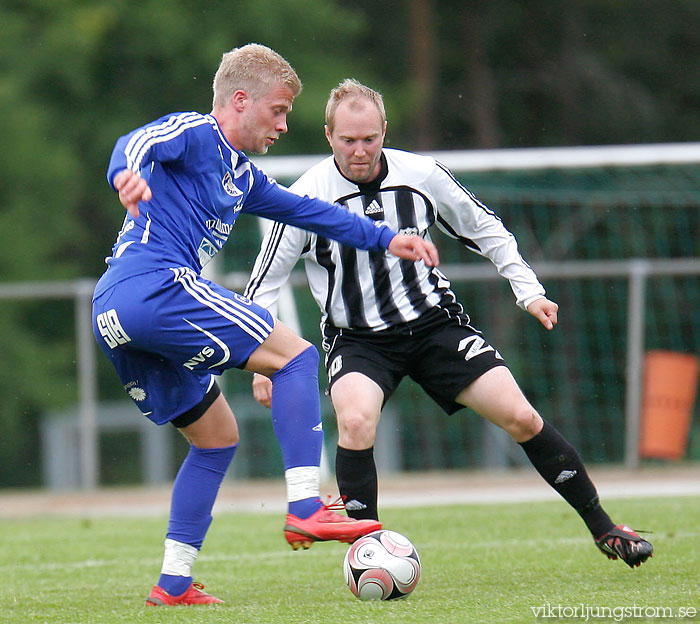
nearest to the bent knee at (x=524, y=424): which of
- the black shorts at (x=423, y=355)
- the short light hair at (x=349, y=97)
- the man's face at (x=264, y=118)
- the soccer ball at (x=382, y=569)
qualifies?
the black shorts at (x=423, y=355)

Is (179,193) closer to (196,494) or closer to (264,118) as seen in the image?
(264,118)

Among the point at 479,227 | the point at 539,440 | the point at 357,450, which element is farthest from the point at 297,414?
the point at 479,227

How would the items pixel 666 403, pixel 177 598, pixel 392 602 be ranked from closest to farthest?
pixel 392 602 < pixel 177 598 < pixel 666 403

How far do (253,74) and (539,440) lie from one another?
1.80 meters

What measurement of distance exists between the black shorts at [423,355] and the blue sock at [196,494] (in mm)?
560

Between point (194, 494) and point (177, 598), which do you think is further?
point (194, 494)

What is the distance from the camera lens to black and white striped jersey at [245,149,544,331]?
191 inches

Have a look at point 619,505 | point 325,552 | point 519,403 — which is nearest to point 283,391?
point 519,403

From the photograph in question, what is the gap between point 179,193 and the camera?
4.08 meters

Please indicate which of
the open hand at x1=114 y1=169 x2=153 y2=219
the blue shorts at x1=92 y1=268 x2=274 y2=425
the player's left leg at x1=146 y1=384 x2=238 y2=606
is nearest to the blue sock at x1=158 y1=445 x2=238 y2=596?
the player's left leg at x1=146 y1=384 x2=238 y2=606

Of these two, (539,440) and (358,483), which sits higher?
(539,440)

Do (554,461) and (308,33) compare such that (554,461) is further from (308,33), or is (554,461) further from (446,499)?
(308,33)

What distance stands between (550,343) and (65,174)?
Answer: 738cm

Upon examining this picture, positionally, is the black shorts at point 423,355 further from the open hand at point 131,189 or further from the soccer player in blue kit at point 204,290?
the open hand at point 131,189
